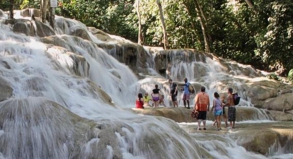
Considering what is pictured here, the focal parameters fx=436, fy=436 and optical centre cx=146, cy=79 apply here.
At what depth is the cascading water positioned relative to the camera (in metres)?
8.16

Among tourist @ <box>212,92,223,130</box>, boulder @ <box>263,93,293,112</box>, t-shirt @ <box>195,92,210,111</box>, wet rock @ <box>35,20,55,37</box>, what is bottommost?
boulder @ <box>263,93,293,112</box>

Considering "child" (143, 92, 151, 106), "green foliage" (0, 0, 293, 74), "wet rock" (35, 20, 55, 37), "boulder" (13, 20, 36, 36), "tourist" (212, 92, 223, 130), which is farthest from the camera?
"green foliage" (0, 0, 293, 74)

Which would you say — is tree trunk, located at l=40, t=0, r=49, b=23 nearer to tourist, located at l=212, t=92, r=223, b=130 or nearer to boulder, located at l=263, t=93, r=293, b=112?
tourist, located at l=212, t=92, r=223, b=130

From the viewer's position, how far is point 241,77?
22.7 metres

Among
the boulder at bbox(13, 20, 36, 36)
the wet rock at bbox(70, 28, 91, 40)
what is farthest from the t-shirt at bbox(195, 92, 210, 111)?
the wet rock at bbox(70, 28, 91, 40)

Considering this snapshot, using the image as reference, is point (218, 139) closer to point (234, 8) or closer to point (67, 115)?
point (67, 115)

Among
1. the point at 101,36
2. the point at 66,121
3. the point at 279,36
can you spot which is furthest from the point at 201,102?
the point at 279,36

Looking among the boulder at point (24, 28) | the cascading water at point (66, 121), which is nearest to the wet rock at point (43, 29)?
the boulder at point (24, 28)

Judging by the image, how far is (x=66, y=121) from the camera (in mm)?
8719

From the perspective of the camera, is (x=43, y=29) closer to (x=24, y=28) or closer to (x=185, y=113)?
(x=24, y=28)

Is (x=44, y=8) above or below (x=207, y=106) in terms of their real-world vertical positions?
above

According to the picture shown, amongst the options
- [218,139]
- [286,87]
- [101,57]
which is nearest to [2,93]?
[218,139]

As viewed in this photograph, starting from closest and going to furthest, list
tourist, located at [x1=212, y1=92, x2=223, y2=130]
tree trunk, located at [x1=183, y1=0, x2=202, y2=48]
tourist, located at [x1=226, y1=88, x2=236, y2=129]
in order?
tourist, located at [x1=212, y1=92, x2=223, y2=130] < tourist, located at [x1=226, y1=88, x2=236, y2=129] < tree trunk, located at [x1=183, y1=0, x2=202, y2=48]

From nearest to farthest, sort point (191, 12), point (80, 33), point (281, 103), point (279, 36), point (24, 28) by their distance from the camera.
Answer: point (281, 103), point (24, 28), point (80, 33), point (279, 36), point (191, 12)
